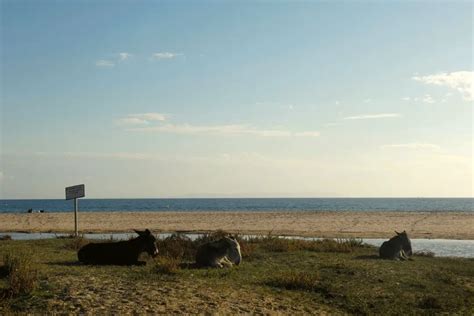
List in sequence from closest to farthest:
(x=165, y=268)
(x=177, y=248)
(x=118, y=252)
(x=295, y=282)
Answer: (x=295, y=282), (x=165, y=268), (x=118, y=252), (x=177, y=248)

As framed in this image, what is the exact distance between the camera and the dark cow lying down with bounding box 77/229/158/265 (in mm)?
15305

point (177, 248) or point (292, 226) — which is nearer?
point (177, 248)

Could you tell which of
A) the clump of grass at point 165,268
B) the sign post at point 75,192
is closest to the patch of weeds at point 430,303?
the clump of grass at point 165,268

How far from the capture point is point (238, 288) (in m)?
12.3

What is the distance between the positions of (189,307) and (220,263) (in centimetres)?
529

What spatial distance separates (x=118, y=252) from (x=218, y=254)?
2.99 meters

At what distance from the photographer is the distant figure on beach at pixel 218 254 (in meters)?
15.5

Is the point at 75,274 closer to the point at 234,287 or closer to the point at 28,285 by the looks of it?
the point at 28,285

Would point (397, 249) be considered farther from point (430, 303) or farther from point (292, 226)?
point (292, 226)

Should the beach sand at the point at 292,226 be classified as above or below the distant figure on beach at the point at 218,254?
below

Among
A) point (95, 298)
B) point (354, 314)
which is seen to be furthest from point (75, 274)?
point (354, 314)

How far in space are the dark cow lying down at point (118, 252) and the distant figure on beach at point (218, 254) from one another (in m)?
1.46

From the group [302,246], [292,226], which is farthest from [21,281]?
[292,226]

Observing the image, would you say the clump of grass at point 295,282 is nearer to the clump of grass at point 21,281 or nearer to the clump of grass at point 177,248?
the clump of grass at point 177,248
